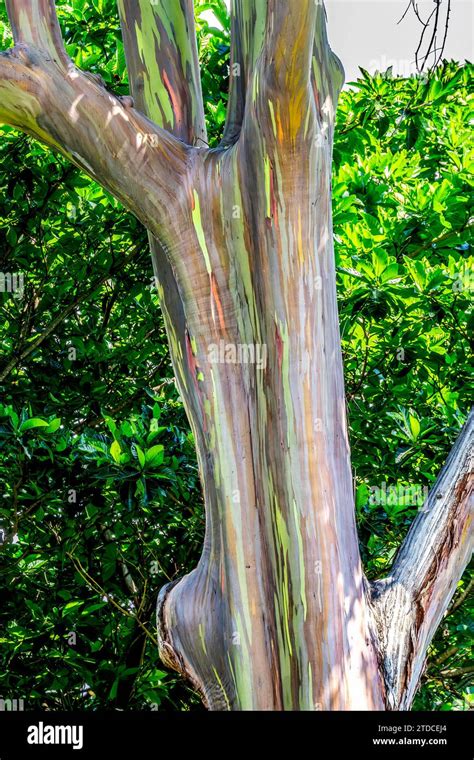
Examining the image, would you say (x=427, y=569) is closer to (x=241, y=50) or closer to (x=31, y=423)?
(x=31, y=423)

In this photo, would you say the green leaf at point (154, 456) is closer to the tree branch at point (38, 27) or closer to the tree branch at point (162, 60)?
the tree branch at point (162, 60)

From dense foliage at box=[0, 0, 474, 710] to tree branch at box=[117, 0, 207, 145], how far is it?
74 centimetres

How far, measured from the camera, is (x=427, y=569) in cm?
297

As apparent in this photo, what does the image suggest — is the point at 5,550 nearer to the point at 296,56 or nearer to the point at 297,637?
the point at 297,637

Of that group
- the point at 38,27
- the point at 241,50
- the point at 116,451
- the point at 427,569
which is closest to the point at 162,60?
the point at 241,50

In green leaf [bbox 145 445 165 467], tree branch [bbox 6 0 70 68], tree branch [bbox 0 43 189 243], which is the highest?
tree branch [bbox 6 0 70 68]

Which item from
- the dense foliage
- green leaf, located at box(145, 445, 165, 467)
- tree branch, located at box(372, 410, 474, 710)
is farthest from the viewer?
the dense foliage

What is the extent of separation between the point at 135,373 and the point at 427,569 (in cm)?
227

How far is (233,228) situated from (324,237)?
1.04ft

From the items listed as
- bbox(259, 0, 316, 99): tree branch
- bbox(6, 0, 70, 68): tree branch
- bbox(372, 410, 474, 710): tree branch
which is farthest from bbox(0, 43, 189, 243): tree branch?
bbox(372, 410, 474, 710): tree branch

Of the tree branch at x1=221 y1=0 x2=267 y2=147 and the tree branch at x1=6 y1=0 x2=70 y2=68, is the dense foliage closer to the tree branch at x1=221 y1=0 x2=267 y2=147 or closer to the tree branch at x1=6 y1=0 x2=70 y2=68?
the tree branch at x1=221 y1=0 x2=267 y2=147

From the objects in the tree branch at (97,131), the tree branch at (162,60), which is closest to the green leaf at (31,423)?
the tree branch at (97,131)

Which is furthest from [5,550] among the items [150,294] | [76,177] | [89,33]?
[89,33]

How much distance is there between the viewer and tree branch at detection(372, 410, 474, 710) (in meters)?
2.84
